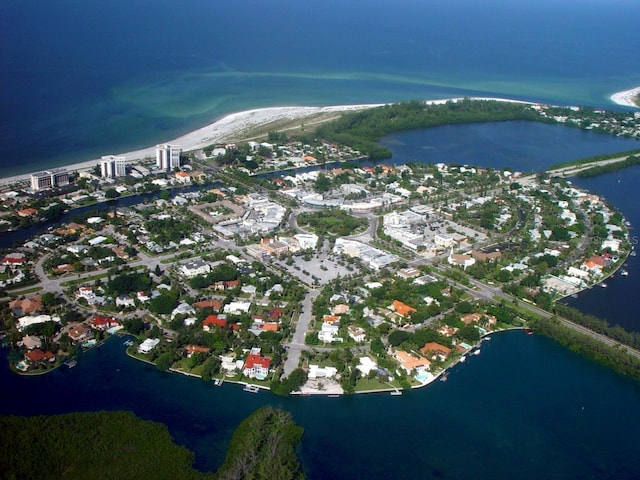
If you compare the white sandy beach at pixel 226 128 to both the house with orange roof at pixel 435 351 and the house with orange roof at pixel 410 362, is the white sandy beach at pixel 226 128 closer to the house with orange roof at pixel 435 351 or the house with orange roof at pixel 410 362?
the house with orange roof at pixel 410 362

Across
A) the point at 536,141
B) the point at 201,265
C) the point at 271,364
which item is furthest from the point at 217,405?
the point at 536,141

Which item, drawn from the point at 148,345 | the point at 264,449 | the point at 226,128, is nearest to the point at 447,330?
the point at 264,449

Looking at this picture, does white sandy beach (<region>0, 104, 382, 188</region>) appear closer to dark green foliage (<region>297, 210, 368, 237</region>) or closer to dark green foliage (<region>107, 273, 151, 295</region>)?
dark green foliage (<region>297, 210, 368, 237</region>)

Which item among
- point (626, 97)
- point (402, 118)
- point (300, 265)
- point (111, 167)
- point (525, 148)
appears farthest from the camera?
point (626, 97)

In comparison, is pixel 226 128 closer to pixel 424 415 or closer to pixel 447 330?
pixel 447 330

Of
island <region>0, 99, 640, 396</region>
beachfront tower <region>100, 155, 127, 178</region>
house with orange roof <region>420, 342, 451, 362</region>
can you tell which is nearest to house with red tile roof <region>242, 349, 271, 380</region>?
island <region>0, 99, 640, 396</region>

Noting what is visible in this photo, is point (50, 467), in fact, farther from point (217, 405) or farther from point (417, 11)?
point (417, 11)
